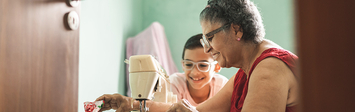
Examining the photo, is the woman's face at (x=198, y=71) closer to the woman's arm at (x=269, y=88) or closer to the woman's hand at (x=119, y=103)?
the woman's hand at (x=119, y=103)

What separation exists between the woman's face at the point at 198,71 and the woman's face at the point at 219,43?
2.15ft

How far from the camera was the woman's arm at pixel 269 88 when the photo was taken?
2.49 ft

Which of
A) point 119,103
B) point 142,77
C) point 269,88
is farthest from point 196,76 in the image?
point 269,88

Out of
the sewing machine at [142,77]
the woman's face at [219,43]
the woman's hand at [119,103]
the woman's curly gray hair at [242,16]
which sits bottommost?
the woman's hand at [119,103]

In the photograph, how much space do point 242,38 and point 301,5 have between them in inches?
33.4

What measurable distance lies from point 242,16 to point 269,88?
0.36 meters

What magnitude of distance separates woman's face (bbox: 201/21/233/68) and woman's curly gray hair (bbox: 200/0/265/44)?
0.15ft

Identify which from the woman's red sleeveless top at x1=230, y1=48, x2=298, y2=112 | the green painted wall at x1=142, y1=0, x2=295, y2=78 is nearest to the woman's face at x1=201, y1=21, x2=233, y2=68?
the woman's red sleeveless top at x1=230, y1=48, x2=298, y2=112

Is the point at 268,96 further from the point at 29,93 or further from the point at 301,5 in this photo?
the point at 29,93

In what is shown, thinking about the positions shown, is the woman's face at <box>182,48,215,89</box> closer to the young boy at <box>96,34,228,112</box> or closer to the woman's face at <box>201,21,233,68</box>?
the young boy at <box>96,34,228,112</box>

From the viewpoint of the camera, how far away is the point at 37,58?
96 cm

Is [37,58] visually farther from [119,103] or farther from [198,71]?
[198,71]

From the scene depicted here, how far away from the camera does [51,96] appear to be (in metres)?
1.03

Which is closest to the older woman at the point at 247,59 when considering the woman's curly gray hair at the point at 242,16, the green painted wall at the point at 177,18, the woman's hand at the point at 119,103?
the woman's curly gray hair at the point at 242,16
